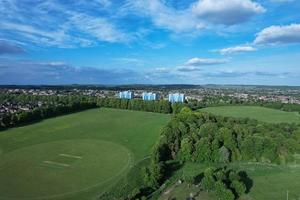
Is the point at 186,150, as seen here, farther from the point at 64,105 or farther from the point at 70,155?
the point at 64,105

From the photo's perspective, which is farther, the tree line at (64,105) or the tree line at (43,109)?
the tree line at (64,105)

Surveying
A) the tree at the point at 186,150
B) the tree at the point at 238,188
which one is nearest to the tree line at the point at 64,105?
the tree at the point at 186,150

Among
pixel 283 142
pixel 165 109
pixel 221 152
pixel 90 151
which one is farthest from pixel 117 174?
pixel 165 109

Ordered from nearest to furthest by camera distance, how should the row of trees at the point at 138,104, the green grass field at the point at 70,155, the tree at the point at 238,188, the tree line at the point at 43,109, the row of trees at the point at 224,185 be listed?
the row of trees at the point at 224,185 → the tree at the point at 238,188 → the green grass field at the point at 70,155 → the tree line at the point at 43,109 → the row of trees at the point at 138,104

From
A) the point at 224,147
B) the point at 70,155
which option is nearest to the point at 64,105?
the point at 70,155

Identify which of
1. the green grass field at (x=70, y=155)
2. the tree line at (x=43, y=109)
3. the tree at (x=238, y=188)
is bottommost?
the green grass field at (x=70, y=155)

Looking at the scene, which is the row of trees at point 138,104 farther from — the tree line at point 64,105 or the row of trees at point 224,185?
the row of trees at point 224,185

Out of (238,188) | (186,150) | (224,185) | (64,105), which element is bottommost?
(238,188)

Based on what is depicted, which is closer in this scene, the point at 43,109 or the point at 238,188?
the point at 238,188

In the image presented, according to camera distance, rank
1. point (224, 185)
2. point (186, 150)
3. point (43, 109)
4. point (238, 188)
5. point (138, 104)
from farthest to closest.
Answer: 1. point (138, 104)
2. point (43, 109)
3. point (186, 150)
4. point (238, 188)
5. point (224, 185)
